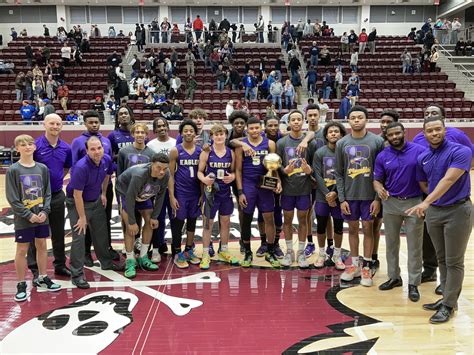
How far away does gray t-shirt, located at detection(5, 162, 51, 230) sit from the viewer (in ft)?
13.6

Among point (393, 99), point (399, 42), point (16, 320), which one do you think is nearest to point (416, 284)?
point (16, 320)

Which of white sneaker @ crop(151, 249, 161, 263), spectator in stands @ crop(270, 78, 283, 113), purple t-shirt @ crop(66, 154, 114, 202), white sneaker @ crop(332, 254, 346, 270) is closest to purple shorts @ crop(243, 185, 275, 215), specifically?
white sneaker @ crop(332, 254, 346, 270)

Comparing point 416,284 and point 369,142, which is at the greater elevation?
point 369,142

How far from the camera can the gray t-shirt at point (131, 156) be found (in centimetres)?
490

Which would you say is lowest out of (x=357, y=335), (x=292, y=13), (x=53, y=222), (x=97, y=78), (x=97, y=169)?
(x=357, y=335)

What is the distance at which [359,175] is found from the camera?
4.45 meters

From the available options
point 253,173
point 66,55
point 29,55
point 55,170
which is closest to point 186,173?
point 253,173

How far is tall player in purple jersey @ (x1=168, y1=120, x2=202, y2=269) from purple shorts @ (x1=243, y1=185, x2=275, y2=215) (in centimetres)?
54

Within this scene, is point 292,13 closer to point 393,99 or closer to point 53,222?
point 393,99

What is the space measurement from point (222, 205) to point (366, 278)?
1.69 m

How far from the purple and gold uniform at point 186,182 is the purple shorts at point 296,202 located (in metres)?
0.95

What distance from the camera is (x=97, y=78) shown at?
17562 millimetres

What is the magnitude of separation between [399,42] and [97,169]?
20218 millimetres

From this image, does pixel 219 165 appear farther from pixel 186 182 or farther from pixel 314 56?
pixel 314 56
